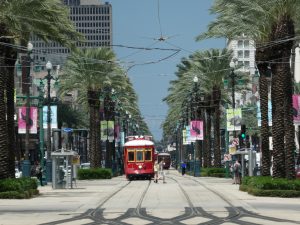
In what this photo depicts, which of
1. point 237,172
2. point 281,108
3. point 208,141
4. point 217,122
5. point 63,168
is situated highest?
point 217,122

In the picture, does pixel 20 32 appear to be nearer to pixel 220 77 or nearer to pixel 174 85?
pixel 220 77

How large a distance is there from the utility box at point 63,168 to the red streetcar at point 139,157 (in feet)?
57.3

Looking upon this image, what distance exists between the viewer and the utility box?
46.1 meters

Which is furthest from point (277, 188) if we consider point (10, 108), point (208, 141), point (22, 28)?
point (208, 141)

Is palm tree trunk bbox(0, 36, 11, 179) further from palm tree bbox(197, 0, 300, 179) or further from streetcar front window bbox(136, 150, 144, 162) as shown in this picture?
streetcar front window bbox(136, 150, 144, 162)

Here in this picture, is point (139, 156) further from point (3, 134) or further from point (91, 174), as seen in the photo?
point (3, 134)

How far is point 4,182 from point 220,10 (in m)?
17.6

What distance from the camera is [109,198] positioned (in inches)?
1428

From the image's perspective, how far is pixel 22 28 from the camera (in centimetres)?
3781

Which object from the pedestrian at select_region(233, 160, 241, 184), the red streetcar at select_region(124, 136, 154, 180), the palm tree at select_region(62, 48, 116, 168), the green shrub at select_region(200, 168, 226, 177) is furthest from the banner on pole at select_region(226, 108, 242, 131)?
the palm tree at select_region(62, 48, 116, 168)

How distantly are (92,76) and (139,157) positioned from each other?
28.0 ft

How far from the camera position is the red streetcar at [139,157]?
217ft

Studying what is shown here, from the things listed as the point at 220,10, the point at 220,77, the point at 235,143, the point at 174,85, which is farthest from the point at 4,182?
the point at 174,85

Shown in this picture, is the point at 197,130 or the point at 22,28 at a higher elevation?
the point at 22,28
